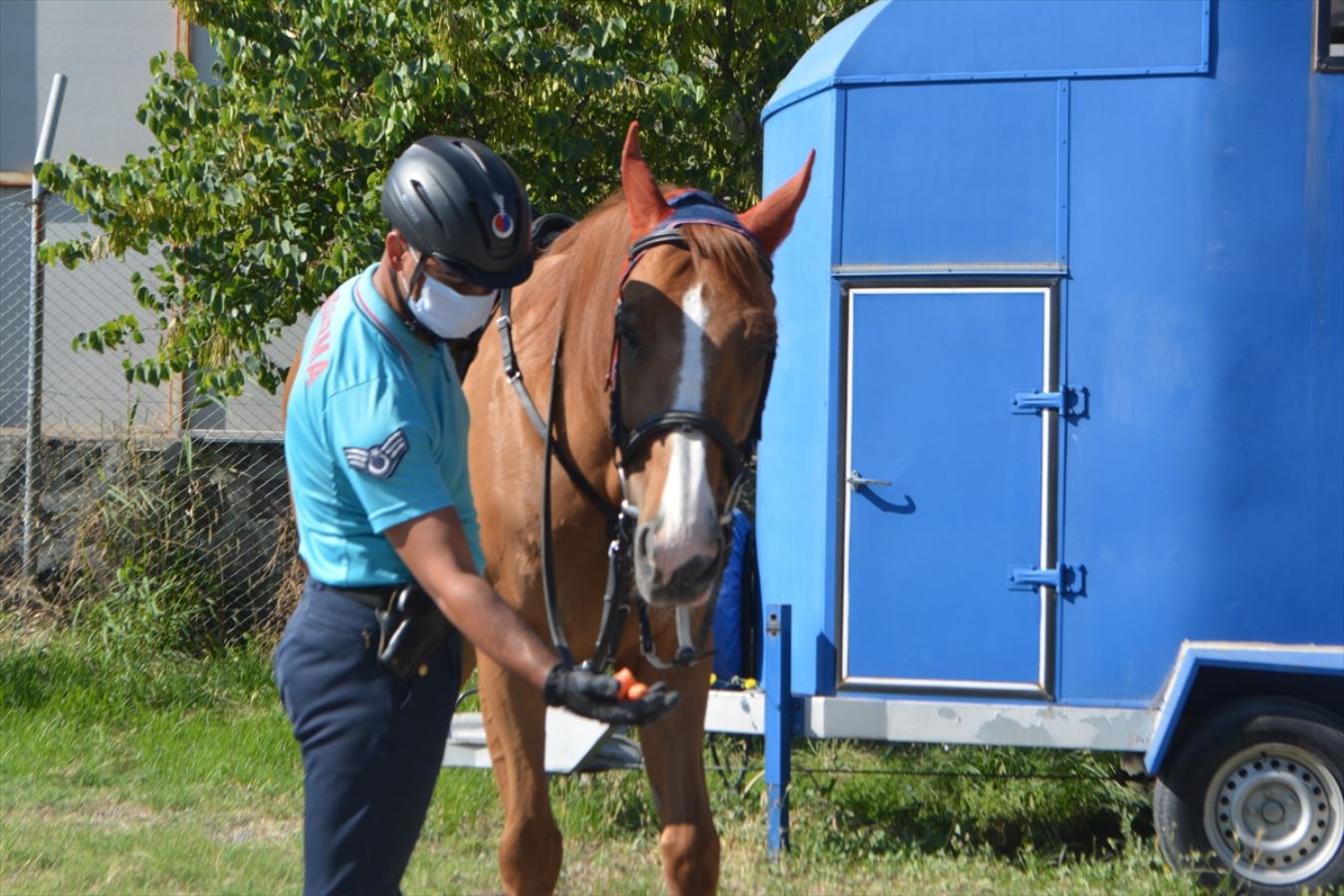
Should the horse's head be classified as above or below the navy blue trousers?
above

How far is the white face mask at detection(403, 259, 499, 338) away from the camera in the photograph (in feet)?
8.48

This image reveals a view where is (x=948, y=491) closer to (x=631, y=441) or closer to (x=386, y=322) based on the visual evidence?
(x=631, y=441)

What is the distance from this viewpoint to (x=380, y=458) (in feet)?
7.89

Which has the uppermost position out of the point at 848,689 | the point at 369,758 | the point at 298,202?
the point at 298,202

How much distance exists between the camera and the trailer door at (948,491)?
5.02m

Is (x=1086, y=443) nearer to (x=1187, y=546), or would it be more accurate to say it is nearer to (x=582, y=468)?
(x=1187, y=546)

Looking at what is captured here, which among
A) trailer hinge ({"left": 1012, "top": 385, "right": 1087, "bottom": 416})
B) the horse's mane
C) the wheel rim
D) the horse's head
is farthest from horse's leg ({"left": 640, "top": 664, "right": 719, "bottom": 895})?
the wheel rim

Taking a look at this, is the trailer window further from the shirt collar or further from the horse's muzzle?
the shirt collar

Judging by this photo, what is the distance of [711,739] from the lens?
20.4 feet

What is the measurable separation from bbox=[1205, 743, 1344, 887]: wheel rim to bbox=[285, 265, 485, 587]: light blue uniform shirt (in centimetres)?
331

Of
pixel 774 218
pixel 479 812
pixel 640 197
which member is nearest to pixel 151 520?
pixel 479 812

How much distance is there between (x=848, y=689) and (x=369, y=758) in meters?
2.91

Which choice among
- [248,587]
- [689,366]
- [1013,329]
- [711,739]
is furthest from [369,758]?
[248,587]

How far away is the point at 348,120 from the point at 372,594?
4560 millimetres
